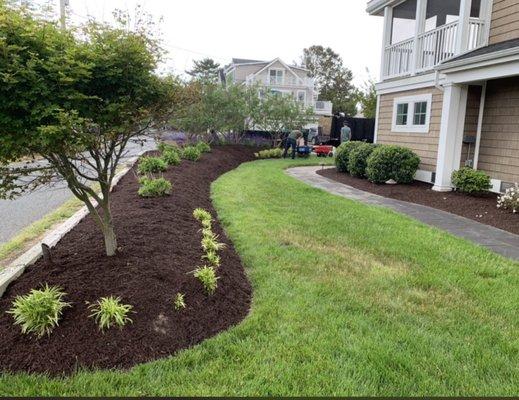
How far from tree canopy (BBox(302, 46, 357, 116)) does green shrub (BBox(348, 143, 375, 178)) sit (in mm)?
61060

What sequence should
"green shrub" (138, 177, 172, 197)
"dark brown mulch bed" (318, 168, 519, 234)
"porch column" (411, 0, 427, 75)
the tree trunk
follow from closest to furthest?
the tree trunk < "green shrub" (138, 177, 172, 197) < "dark brown mulch bed" (318, 168, 519, 234) < "porch column" (411, 0, 427, 75)

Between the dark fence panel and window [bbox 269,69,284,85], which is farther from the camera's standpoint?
window [bbox 269,69,284,85]

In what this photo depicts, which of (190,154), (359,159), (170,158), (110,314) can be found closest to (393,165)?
(359,159)

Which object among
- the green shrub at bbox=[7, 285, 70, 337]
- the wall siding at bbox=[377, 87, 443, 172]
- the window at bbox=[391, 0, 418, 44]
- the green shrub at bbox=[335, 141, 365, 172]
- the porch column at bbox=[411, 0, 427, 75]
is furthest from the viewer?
the green shrub at bbox=[335, 141, 365, 172]

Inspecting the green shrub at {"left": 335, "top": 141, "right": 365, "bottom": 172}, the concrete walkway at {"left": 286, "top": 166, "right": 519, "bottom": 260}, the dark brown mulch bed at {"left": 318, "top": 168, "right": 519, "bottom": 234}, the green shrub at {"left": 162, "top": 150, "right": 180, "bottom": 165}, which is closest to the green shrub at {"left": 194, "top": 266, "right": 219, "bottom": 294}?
the concrete walkway at {"left": 286, "top": 166, "right": 519, "bottom": 260}

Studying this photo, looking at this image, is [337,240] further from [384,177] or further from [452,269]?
[384,177]

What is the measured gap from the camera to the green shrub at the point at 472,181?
9453 mm

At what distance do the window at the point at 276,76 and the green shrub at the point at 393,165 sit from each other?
40440mm

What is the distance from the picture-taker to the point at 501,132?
972 centimetres

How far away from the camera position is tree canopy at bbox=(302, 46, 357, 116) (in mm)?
73375

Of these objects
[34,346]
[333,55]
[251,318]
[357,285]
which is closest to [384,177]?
[357,285]

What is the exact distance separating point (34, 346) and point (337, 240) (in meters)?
4.09

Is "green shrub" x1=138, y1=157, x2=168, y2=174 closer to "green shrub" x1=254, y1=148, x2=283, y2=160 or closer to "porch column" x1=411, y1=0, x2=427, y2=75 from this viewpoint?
"porch column" x1=411, y1=0, x2=427, y2=75

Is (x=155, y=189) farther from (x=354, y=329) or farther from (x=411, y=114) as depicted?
(x=411, y=114)
